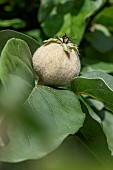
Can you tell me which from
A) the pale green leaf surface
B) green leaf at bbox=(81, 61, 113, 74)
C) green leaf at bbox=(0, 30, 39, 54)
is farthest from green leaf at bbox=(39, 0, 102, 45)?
green leaf at bbox=(0, 30, 39, 54)

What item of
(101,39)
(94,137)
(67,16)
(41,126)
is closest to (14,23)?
(67,16)

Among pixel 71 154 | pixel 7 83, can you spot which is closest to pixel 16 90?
pixel 7 83

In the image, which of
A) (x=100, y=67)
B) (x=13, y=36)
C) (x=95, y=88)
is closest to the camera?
(x=95, y=88)

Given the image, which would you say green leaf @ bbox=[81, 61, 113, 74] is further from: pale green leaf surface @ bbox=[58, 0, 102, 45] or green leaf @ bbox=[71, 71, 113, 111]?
green leaf @ bbox=[71, 71, 113, 111]

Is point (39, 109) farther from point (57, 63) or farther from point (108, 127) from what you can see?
point (108, 127)

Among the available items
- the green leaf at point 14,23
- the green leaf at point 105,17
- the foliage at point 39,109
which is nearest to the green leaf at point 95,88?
the foliage at point 39,109

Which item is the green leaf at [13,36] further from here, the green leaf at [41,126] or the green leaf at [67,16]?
the green leaf at [67,16]

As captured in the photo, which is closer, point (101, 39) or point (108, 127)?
point (108, 127)

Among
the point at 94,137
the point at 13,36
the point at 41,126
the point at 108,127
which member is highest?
the point at 13,36
